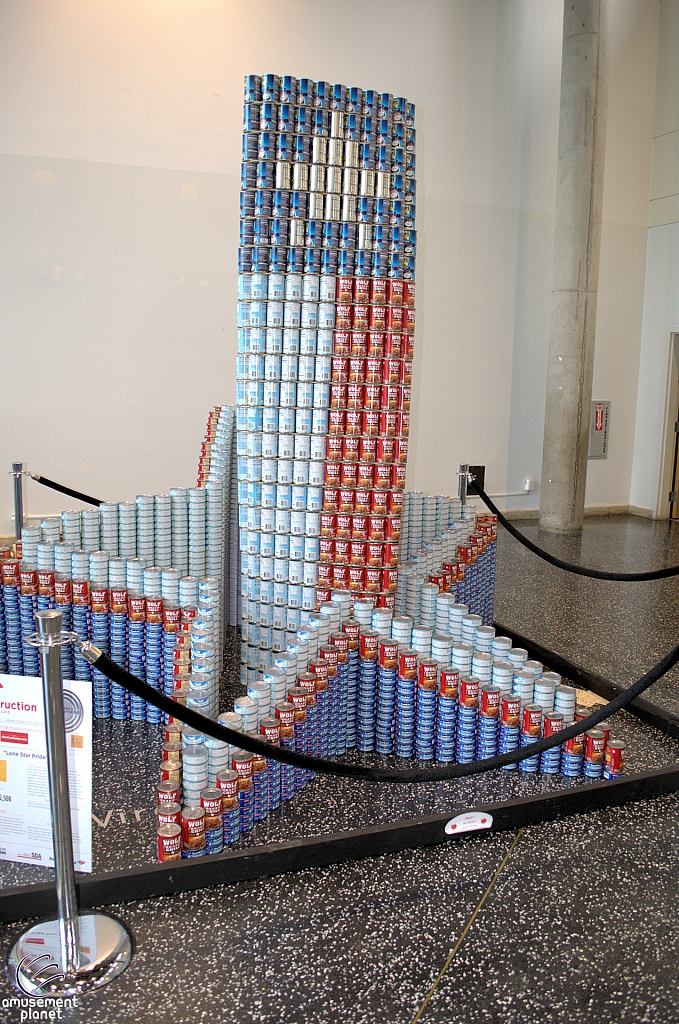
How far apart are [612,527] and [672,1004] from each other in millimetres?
7909

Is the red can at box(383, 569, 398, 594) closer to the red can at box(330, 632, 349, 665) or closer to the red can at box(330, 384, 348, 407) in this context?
the red can at box(330, 632, 349, 665)

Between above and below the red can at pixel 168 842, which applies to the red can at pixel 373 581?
above

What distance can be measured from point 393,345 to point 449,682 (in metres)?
1.80

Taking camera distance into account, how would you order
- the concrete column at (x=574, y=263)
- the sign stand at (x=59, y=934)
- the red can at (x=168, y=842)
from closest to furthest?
1. the sign stand at (x=59, y=934)
2. the red can at (x=168, y=842)
3. the concrete column at (x=574, y=263)

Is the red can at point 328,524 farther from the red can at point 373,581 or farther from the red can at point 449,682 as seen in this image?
the red can at point 449,682

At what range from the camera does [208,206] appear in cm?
833

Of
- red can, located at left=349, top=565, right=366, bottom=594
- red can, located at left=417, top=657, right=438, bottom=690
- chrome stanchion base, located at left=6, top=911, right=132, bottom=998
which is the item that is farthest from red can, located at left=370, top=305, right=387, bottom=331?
chrome stanchion base, located at left=6, top=911, right=132, bottom=998

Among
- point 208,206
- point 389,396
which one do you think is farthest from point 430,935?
point 208,206

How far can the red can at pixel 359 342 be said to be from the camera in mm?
4539

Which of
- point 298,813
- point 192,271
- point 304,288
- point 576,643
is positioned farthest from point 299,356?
point 192,271

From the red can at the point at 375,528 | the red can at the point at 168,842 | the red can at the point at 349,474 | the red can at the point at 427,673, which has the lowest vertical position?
the red can at the point at 168,842

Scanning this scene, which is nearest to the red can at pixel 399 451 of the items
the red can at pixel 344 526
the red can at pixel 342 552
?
the red can at pixel 344 526

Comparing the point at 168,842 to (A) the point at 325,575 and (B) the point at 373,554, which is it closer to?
(A) the point at 325,575

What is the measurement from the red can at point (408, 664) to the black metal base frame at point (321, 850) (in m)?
0.76
